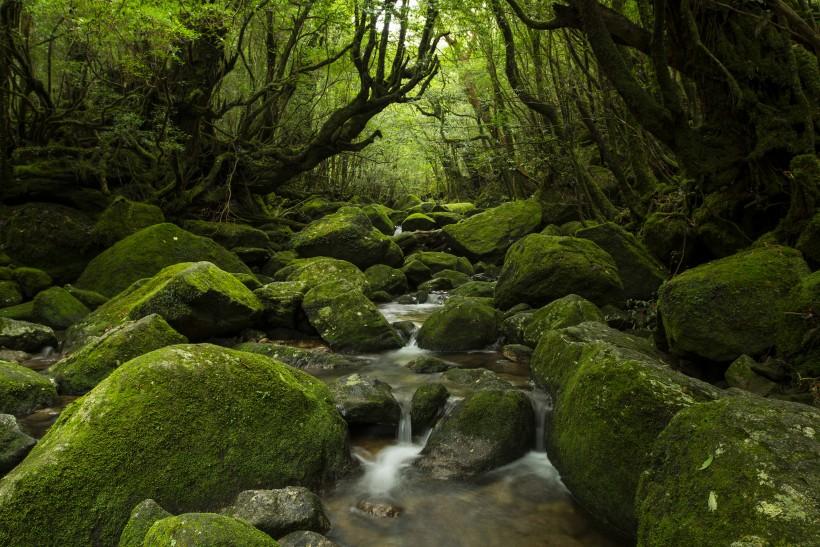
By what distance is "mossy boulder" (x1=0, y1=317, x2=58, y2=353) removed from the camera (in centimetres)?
755

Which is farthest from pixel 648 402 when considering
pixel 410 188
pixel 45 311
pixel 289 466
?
pixel 410 188

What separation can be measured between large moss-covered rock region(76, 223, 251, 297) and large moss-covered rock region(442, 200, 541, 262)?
7863 millimetres

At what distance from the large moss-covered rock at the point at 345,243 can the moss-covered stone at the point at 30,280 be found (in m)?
5.71

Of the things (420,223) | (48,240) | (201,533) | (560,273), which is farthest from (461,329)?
(420,223)

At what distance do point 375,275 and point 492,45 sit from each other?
25.0 ft

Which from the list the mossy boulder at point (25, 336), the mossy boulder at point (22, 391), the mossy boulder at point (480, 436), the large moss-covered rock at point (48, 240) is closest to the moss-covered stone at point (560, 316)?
the mossy boulder at point (480, 436)

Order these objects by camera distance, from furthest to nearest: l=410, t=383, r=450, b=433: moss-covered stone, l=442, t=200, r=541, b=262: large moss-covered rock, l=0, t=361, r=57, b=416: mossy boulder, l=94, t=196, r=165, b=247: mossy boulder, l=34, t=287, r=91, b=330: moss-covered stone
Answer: l=442, t=200, r=541, b=262: large moss-covered rock < l=94, t=196, r=165, b=247: mossy boulder < l=34, t=287, r=91, b=330: moss-covered stone < l=410, t=383, r=450, b=433: moss-covered stone < l=0, t=361, r=57, b=416: mossy boulder

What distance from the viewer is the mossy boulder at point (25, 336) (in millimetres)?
7555

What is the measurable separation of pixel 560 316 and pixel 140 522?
19.3 feet

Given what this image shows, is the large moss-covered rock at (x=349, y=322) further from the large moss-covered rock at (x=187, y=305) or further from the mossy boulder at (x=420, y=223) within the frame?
the mossy boulder at (x=420, y=223)

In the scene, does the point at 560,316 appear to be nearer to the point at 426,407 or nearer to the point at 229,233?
the point at 426,407

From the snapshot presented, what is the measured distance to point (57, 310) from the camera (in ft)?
28.3

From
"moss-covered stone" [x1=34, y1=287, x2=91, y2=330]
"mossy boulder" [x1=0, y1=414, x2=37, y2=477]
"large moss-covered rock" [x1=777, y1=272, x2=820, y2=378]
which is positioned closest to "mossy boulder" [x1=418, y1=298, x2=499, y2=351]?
"large moss-covered rock" [x1=777, y1=272, x2=820, y2=378]

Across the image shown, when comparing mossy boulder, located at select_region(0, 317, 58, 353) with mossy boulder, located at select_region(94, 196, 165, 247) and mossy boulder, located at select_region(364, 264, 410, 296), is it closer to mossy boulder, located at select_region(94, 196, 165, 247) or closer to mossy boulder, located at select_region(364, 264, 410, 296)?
mossy boulder, located at select_region(94, 196, 165, 247)
